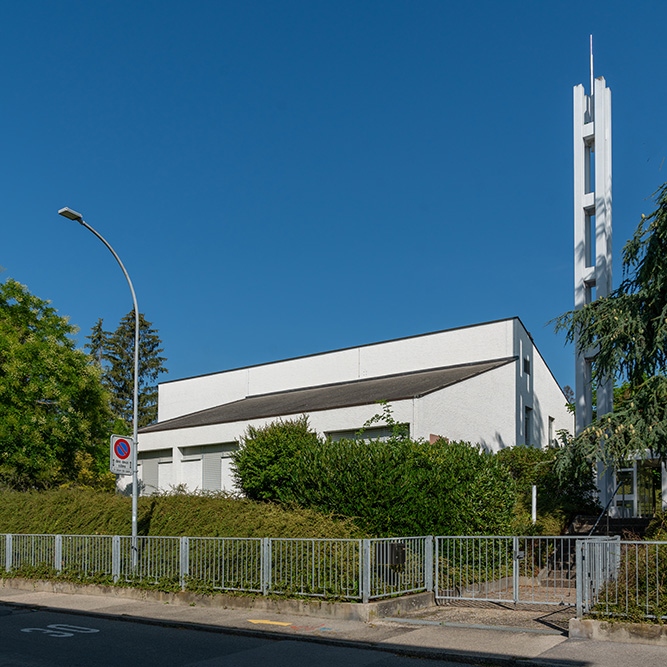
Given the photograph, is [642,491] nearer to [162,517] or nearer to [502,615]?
[502,615]

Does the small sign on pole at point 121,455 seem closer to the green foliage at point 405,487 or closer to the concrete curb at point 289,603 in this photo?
the concrete curb at point 289,603

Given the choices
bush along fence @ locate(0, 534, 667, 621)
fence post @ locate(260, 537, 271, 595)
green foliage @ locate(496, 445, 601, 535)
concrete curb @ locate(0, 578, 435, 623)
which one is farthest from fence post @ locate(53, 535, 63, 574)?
green foliage @ locate(496, 445, 601, 535)

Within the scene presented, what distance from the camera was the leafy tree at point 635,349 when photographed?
46.8 ft

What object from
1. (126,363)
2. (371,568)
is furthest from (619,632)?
(126,363)

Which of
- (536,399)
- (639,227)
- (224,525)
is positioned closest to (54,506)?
(224,525)

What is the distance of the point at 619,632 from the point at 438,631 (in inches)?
96.5

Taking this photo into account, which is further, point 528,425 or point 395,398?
point 528,425

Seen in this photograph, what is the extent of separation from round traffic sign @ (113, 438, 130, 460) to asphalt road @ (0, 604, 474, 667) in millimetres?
4044

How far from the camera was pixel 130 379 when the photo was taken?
63500mm

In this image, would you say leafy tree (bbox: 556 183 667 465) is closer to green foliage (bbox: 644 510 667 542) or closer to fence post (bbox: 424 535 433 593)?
green foliage (bbox: 644 510 667 542)

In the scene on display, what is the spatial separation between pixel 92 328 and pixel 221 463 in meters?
41.0

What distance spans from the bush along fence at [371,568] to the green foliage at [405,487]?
83 centimetres

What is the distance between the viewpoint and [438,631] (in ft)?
34.3

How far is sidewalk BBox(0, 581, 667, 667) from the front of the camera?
8.70 m
